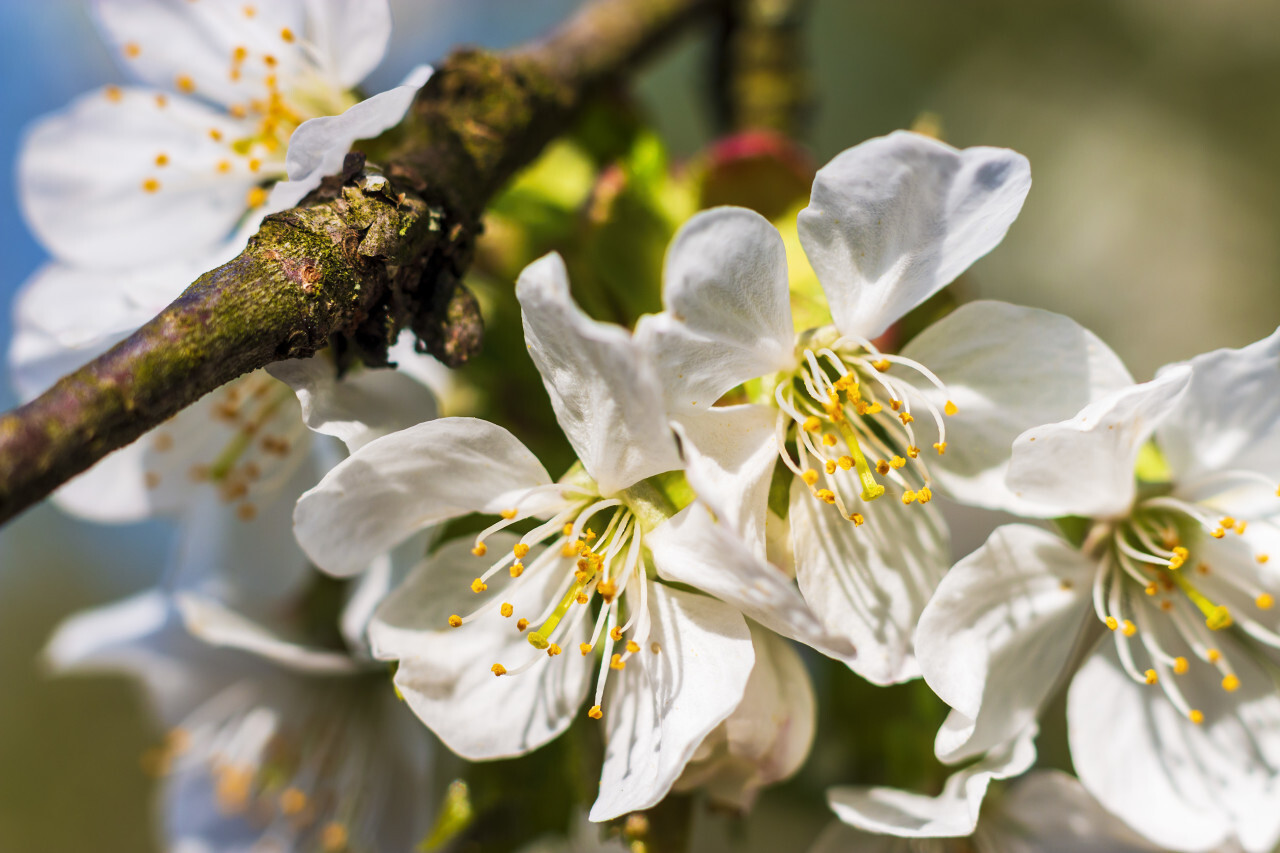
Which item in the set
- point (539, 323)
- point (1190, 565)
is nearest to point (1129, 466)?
point (1190, 565)

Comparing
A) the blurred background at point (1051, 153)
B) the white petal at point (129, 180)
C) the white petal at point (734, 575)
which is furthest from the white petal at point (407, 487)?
the blurred background at point (1051, 153)

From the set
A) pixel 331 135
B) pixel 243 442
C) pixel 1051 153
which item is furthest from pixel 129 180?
pixel 1051 153

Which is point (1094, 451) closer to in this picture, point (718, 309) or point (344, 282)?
point (718, 309)

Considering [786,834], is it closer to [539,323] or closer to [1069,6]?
[539,323]

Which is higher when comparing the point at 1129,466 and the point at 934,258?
the point at 934,258

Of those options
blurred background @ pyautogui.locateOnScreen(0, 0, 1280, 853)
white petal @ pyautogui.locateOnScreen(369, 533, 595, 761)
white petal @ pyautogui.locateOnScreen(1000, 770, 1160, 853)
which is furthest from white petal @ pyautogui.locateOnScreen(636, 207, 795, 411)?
blurred background @ pyautogui.locateOnScreen(0, 0, 1280, 853)

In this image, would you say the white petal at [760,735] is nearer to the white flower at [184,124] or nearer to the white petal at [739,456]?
the white petal at [739,456]

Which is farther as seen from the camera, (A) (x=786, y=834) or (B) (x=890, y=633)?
(A) (x=786, y=834)
